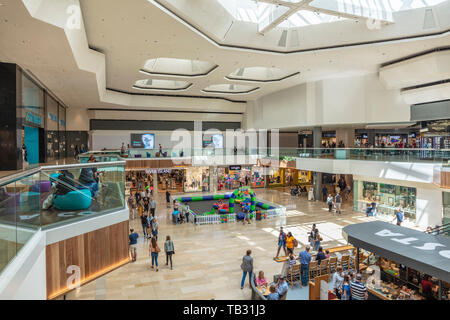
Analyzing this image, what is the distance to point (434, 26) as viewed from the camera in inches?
467

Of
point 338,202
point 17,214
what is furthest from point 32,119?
point 338,202

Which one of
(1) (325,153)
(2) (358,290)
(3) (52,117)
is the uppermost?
(3) (52,117)

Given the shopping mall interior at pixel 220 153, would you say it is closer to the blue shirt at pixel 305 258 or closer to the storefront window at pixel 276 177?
the blue shirt at pixel 305 258

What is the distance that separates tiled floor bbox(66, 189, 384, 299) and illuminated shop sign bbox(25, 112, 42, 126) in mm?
7045

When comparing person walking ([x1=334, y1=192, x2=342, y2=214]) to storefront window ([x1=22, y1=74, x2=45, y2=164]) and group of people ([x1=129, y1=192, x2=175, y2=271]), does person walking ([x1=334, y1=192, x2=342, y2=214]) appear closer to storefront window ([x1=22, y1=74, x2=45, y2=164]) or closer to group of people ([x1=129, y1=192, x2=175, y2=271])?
group of people ([x1=129, y1=192, x2=175, y2=271])

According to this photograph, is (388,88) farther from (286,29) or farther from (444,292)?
(444,292)

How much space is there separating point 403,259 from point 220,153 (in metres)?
20.3

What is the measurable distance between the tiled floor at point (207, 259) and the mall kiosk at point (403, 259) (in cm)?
325

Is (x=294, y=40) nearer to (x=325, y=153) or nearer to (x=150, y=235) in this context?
(x=325, y=153)

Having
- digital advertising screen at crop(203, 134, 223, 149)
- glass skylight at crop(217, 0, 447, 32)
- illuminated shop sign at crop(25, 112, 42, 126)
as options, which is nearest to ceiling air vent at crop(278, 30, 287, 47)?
glass skylight at crop(217, 0, 447, 32)

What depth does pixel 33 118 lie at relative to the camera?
1304cm

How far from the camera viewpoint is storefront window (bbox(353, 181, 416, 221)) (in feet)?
56.7

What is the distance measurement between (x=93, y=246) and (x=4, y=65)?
28.7 feet

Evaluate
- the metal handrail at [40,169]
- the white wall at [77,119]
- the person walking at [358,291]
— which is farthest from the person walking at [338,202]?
the white wall at [77,119]
